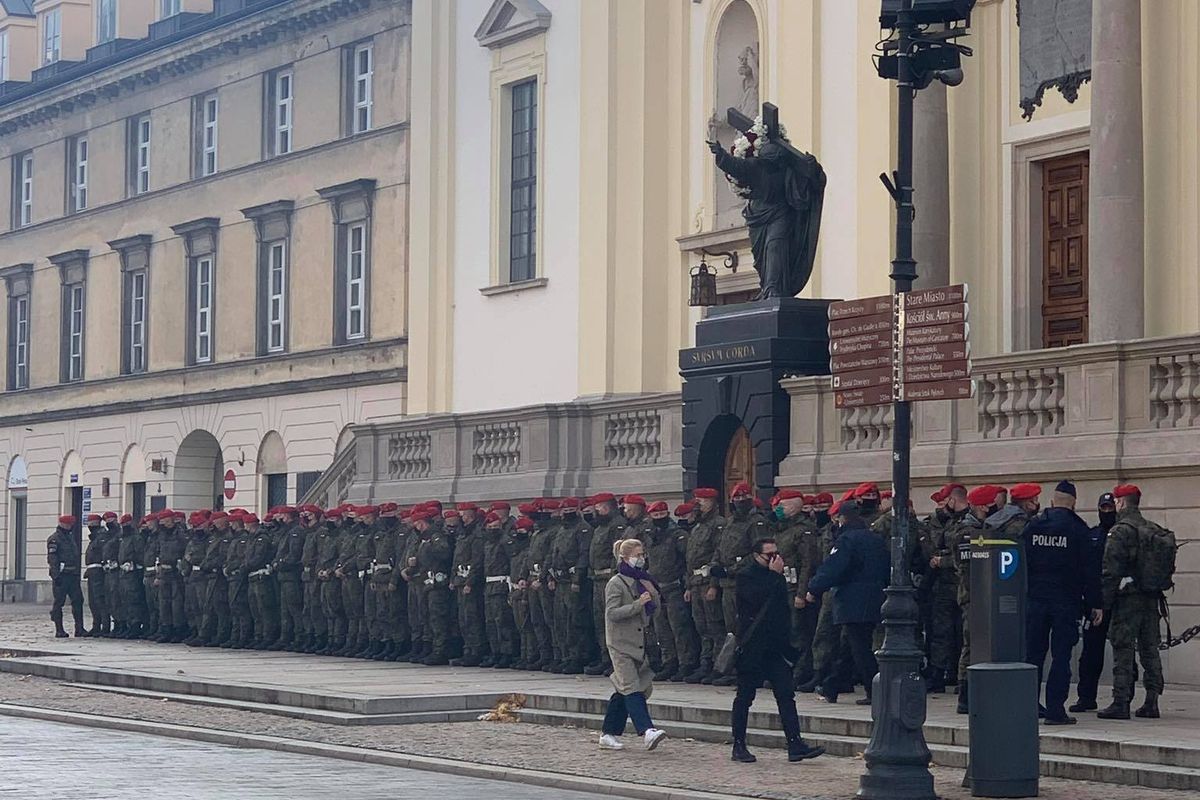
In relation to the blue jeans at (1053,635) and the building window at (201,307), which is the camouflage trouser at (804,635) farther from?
the building window at (201,307)

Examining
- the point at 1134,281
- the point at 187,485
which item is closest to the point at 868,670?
the point at 1134,281

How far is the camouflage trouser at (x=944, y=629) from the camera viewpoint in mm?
19219

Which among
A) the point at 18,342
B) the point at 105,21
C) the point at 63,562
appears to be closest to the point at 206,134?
the point at 105,21

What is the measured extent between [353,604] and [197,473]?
72.0 feet

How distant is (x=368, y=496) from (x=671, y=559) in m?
12.0

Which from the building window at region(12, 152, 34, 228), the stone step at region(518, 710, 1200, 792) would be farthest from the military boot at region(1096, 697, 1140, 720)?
the building window at region(12, 152, 34, 228)

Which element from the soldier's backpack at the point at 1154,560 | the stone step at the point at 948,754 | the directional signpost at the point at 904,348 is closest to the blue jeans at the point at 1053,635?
the soldier's backpack at the point at 1154,560

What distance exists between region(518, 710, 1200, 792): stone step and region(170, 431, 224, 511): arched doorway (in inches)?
1174

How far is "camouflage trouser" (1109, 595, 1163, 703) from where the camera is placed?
1736 centimetres

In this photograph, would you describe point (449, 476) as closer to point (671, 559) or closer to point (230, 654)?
point (230, 654)

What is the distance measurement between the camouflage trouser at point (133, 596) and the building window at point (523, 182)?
23.0ft

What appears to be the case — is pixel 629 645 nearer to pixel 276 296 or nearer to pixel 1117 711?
pixel 1117 711

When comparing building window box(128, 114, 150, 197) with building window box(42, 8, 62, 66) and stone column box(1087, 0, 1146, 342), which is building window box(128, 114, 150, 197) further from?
stone column box(1087, 0, 1146, 342)

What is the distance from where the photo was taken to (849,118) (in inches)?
1105
